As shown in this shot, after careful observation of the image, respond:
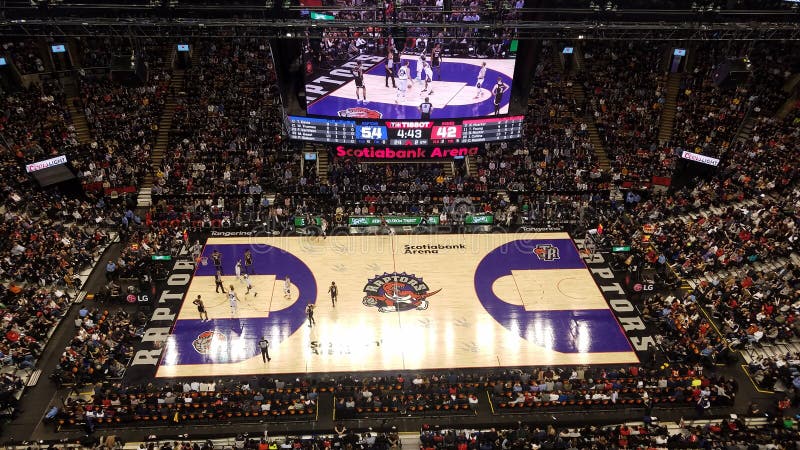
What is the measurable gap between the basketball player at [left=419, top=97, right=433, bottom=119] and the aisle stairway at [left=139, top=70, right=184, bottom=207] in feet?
55.8

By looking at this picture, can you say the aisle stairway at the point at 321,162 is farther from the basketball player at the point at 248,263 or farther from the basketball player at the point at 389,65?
the basketball player at the point at 389,65

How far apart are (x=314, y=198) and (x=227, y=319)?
Answer: 35.9 ft

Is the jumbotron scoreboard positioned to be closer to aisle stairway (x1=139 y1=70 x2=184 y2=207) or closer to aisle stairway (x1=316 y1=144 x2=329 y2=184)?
aisle stairway (x1=316 y1=144 x2=329 y2=184)

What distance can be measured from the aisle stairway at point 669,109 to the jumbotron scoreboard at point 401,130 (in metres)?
12.2

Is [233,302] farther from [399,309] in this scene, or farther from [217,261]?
[399,309]

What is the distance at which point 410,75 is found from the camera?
30.7m

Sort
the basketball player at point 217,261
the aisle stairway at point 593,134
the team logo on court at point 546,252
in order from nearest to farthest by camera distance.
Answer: the basketball player at point 217,261 → the team logo on court at point 546,252 → the aisle stairway at point 593,134

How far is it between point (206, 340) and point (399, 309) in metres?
8.63

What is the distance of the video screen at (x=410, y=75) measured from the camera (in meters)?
29.7

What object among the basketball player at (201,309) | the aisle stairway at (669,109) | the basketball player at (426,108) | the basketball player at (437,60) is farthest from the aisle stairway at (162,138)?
the aisle stairway at (669,109)

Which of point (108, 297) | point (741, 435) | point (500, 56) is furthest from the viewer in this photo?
point (500, 56)

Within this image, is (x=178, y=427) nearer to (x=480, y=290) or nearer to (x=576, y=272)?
(x=480, y=290)

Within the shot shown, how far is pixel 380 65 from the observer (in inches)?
1204

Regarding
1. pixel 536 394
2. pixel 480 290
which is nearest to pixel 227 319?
pixel 480 290
